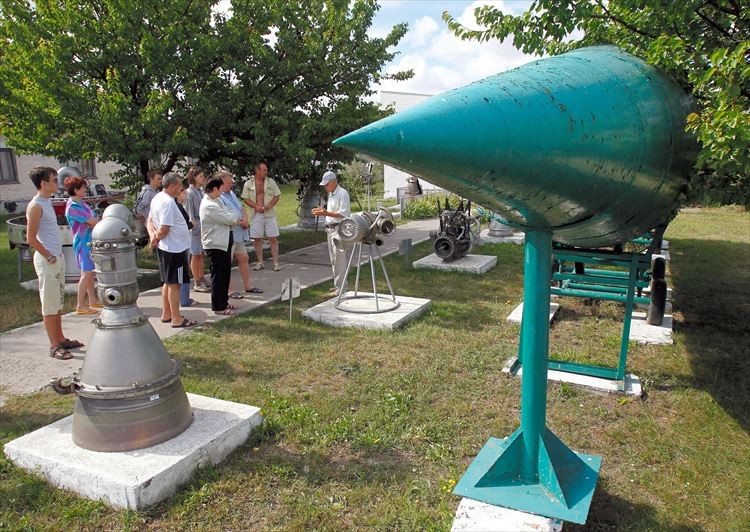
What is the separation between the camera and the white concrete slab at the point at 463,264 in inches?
358

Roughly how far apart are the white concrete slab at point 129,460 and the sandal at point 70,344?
1.92 meters

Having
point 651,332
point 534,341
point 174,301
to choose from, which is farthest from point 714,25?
point 174,301

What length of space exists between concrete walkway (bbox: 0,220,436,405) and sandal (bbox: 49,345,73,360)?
41 millimetres

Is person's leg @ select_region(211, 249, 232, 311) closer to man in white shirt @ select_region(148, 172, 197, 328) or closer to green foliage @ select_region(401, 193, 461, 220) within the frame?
man in white shirt @ select_region(148, 172, 197, 328)

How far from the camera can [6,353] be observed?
5.43 m

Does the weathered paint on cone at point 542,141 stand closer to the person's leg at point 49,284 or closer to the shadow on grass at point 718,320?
the shadow on grass at point 718,320

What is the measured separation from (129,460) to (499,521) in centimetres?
212

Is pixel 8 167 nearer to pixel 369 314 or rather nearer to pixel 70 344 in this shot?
pixel 70 344

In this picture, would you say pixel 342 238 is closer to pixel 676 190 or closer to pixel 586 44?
pixel 586 44

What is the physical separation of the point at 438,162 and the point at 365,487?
232 centimetres

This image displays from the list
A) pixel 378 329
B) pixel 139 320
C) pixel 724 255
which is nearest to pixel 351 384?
pixel 378 329

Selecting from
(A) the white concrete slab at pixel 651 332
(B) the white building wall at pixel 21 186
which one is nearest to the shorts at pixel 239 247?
(A) the white concrete slab at pixel 651 332

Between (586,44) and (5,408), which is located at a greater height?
(586,44)

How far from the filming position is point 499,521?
2.60 m
